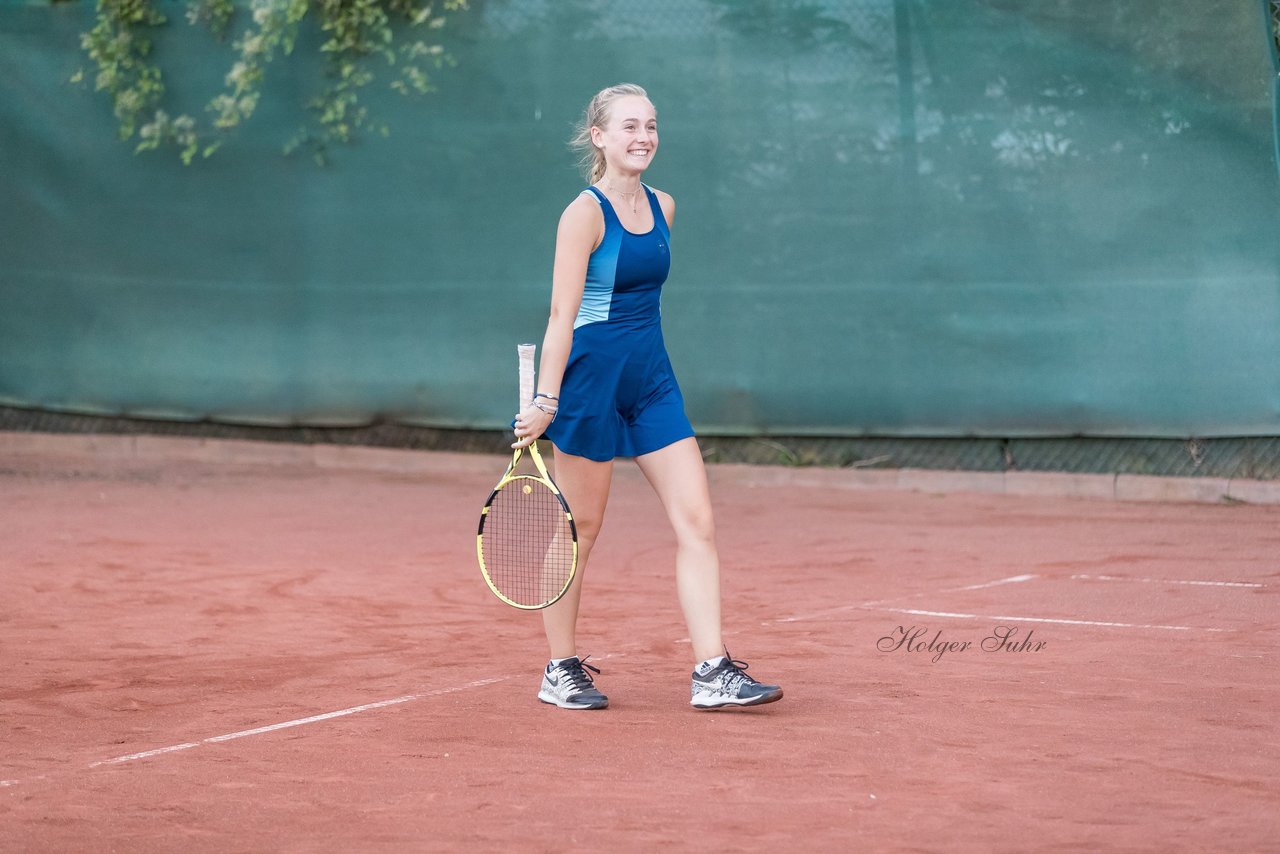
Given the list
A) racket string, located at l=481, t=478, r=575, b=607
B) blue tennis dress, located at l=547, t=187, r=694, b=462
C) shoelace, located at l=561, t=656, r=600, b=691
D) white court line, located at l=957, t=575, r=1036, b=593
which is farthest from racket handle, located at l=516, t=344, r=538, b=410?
white court line, located at l=957, t=575, r=1036, b=593

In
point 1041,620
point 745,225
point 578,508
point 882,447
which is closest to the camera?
point 578,508

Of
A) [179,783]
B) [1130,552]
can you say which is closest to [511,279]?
[1130,552]

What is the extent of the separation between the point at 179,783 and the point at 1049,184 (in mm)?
6089

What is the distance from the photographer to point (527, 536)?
22.5 feet

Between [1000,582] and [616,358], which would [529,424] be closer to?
[616,358]

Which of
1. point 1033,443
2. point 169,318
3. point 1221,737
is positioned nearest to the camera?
point 1221,737

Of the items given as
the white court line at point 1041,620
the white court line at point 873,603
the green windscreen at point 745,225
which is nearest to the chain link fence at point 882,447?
the green windscreen at point 745,225

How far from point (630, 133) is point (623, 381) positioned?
0.62 meters

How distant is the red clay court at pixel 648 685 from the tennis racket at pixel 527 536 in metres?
0.17

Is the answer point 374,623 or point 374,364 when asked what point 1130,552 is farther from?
point 374,364

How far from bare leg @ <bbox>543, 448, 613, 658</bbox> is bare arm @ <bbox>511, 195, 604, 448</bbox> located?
0.68ft

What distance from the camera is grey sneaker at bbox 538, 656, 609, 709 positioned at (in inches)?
178

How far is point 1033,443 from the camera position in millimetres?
9125

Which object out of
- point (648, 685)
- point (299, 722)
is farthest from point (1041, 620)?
point (299, 722)
